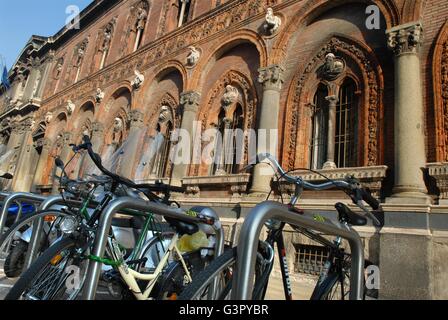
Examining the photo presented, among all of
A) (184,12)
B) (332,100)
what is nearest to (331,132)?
(332,100)

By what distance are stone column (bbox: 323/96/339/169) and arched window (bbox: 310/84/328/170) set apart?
24cm

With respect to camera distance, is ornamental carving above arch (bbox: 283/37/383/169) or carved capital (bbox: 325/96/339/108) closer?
ornamental carving above arch (bbox: 283/37/383/169)

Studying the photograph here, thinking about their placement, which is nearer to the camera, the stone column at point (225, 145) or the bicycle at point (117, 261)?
the bicycle at point (117, 261)

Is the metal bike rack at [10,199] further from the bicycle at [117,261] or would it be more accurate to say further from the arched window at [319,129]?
the arched window at [319,129]

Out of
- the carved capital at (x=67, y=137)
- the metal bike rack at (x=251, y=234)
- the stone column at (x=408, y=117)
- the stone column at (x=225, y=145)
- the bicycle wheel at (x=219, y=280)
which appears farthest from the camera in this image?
the carved capital at (x=67, y=137)

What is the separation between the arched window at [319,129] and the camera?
7.84 metres

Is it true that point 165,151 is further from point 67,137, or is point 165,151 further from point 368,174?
point 67,137

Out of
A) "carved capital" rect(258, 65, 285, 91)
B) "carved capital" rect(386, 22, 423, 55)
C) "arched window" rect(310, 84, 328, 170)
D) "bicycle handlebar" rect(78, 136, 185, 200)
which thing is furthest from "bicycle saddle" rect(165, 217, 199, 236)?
"carved capital" rect(258, 65, 285, 91)

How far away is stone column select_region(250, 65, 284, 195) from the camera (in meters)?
8.02

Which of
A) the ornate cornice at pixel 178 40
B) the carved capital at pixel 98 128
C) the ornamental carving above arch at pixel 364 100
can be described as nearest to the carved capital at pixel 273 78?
the ornamental carving above arch at pixel 364 100

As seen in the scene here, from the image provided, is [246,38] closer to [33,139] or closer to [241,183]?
[241,183]

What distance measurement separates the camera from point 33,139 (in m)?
21.6

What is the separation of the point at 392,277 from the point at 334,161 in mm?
2885

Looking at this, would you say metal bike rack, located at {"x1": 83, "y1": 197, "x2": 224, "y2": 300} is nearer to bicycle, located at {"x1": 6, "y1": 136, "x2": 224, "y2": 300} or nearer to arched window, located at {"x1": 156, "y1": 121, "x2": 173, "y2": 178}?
bicycle, located at {"x1": 6, "y1": 136, "x2": 224, "y2": 300}
